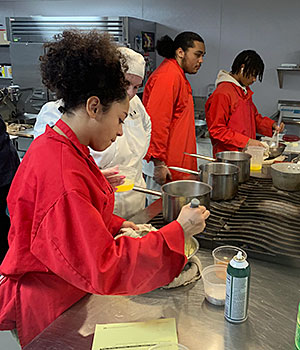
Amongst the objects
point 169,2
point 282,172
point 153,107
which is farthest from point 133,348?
point 169,2

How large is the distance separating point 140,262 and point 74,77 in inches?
17.9

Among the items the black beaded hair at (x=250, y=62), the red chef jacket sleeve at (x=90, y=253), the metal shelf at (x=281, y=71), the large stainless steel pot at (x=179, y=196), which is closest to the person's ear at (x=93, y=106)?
the red chef jacket sleeve at (x=90, y=253)

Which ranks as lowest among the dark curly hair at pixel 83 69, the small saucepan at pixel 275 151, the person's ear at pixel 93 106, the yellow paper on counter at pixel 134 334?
the yellow paper on counter at pixel 134 334

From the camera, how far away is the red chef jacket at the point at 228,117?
8.33 feet

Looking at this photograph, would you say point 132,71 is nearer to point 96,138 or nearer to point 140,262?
point 96,138

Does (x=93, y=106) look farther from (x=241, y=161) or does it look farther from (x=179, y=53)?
(x=179, y=53)

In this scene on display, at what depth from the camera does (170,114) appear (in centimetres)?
238

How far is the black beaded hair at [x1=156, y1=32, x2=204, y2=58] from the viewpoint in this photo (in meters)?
2.41

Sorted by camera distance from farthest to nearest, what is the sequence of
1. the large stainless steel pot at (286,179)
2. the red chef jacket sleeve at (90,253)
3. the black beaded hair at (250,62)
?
the black beaded hair at (250,62), the large stainless steel pot at (286,179), the red chef jacket sleeve at (90,253)

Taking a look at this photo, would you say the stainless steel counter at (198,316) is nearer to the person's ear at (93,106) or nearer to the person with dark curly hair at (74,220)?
the person with dark curly hair at (74,220)

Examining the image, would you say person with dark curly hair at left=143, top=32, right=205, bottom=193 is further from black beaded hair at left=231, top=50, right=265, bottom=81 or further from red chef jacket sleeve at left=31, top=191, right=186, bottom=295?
red chef jacket sleeve at left=31, top=191, right=186, bottom=295

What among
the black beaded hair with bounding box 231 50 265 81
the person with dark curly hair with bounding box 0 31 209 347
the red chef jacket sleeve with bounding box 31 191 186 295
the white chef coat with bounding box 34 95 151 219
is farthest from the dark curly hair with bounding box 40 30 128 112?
the black beaded hair with bounding box 231 50 265 81

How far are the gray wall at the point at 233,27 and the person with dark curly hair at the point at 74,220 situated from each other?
11.5 ft

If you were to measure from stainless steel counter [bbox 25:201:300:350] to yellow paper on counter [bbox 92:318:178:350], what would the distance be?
0.06ft
